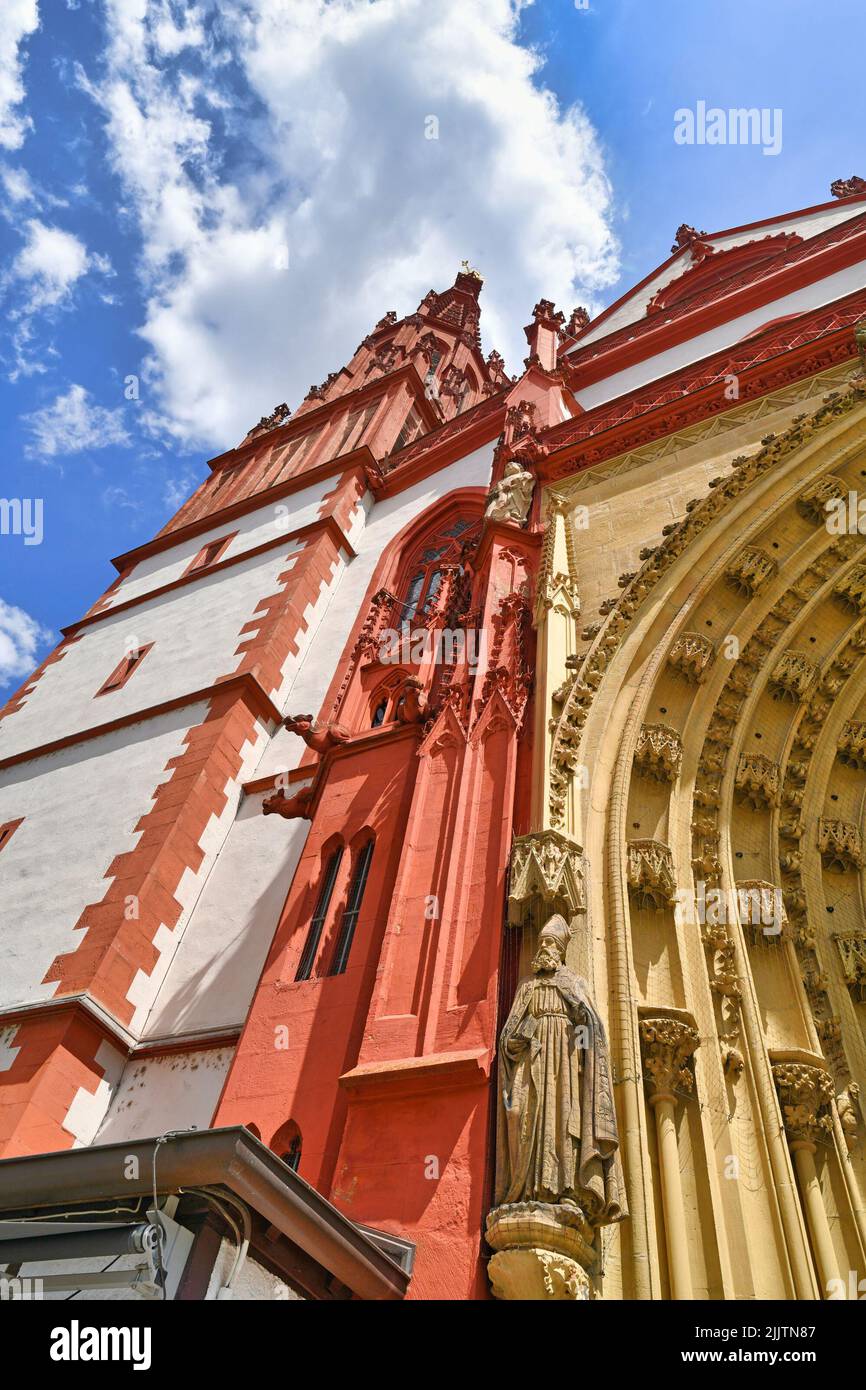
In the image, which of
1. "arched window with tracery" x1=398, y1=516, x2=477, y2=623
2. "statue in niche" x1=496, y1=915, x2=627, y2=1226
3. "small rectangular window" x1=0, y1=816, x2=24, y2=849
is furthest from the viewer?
"arched window with tracery" x1=398, y1=516, x2=477, y2=623

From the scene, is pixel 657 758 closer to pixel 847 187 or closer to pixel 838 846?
pixel 838 846

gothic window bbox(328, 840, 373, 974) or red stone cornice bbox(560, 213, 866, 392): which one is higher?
red stone cornice bbox(560, 213, 866, 392)

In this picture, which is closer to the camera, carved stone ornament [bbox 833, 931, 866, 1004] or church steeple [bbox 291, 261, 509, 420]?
carved stone ornament [bbox 833, 931, 866, 1004]

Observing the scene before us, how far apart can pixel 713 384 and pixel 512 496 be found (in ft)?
9.37

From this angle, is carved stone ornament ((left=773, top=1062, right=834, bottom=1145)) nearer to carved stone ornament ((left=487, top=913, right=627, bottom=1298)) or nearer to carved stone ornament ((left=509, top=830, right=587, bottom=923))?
carved stone ornament ((left=487, top=913, right=627, bottom=1298))

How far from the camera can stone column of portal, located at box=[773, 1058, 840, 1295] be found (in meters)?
5.80

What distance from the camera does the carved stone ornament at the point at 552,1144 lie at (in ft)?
15.8

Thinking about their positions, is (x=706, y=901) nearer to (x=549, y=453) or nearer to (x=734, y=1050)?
(x=734, y=1050)

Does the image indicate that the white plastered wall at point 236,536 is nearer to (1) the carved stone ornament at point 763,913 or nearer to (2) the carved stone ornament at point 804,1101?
(1) the carved stone ornament at point 763,913

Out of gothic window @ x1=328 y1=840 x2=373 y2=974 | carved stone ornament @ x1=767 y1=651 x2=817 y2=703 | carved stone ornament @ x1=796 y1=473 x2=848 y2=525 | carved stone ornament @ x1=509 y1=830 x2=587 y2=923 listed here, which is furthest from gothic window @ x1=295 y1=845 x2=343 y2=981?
carved stone ornament @ x1=796 y1=473 x2=848 y2=525

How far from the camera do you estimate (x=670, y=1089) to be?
5.89 m

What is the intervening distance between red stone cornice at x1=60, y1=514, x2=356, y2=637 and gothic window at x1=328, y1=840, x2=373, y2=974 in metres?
10.3

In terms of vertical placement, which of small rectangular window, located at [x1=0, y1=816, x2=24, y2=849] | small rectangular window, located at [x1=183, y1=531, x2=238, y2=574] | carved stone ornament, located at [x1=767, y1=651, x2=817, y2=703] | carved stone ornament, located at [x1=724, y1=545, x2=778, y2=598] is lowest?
carved stone ornament, located at [x1=767, y1=651, x2=817, y2=703]
